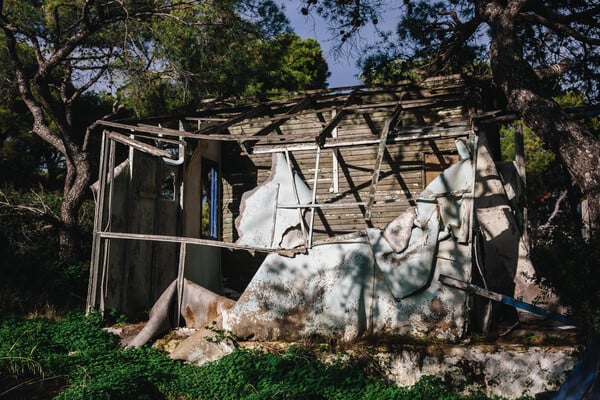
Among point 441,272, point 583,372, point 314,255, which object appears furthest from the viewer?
point 314,255

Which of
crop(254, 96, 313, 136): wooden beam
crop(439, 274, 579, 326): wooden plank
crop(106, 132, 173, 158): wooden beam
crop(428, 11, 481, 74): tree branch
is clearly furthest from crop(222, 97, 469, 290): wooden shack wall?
crop(439, 274, 579, 326): wooden plank

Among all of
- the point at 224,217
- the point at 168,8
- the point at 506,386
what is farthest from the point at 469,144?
the point at 168,8

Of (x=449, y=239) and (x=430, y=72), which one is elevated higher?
(x=430, y=72)

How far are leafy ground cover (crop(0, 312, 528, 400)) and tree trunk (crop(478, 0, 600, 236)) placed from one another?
9.35ft

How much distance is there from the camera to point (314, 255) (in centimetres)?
787

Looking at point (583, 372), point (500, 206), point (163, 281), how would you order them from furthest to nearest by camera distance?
point (163, 281) < point (500, 206) < point (583, 372)

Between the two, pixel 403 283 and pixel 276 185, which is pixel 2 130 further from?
pixel 403 283

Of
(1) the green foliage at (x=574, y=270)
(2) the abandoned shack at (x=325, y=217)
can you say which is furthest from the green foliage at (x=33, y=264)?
(1) the green foliage at (x=574, y=270)

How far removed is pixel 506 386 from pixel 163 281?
20.9 ft

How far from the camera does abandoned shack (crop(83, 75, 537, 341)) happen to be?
24.5ft

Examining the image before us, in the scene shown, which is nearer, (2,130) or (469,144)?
(469,144)

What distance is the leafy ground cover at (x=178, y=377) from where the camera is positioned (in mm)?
6379

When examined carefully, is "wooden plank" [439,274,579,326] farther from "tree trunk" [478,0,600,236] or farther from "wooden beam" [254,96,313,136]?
"wooden beam" [254,96,313,136]

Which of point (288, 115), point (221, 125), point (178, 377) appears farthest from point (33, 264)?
point (288, 115)
